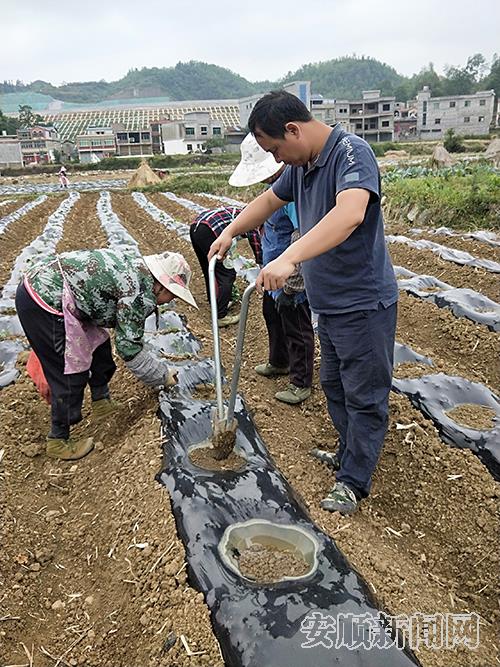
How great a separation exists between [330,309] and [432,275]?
4.52 m

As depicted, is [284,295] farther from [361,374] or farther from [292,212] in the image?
[361,374]

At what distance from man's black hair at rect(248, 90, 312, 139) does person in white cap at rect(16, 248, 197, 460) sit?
95cm

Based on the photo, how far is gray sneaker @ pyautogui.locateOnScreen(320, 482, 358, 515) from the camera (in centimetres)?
240

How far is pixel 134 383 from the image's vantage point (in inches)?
147

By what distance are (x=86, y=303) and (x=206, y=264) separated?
2078mm

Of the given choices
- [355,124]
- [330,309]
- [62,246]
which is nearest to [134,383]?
[330,309]

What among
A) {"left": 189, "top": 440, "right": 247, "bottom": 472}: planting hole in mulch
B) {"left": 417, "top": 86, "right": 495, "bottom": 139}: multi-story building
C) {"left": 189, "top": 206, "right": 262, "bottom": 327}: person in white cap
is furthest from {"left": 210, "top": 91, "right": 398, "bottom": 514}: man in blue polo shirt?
{"left": 417, "top": 86, "right": 495, "bottom": 139}: multi-story building

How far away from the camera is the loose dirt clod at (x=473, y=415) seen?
9.91 ft

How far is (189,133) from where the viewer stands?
199 ft

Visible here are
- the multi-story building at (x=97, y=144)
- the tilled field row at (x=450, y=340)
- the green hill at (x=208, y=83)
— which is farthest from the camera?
the green hill at (x=208, y=83)

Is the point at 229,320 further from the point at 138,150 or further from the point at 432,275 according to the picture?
the point at 138,150

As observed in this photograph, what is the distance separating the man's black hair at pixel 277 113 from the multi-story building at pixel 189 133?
51984 millimetres

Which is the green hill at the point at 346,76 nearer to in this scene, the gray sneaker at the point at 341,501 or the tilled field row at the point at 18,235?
the tilled field row at the point at 18,235

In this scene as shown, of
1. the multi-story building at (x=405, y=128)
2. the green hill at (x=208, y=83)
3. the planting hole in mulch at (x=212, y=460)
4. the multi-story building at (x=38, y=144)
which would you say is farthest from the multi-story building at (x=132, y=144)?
the planting hole in mulch at (x=212, y=460)
